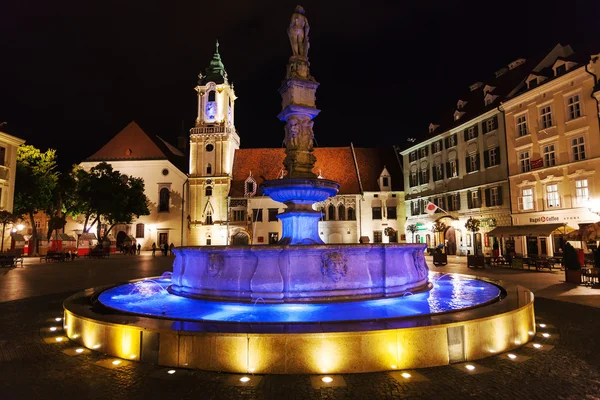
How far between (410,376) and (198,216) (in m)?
45.8

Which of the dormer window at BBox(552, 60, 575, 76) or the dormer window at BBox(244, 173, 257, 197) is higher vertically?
the dormer window at BBox(552, 60, 575, 76)

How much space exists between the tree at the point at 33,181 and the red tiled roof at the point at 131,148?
34.3ft

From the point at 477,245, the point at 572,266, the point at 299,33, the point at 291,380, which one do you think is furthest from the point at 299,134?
the point at 477,245

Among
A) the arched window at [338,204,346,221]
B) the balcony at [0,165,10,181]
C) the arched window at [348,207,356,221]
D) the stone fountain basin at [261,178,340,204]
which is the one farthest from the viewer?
the arched window at [338,204,346,221]

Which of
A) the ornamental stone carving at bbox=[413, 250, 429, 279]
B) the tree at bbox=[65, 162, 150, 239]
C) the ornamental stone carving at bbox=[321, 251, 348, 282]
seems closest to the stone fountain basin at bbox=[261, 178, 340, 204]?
the ornamental stone carving at bbox=[321, 251, 348, 282]

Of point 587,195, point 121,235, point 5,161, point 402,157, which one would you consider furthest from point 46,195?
point 587,195

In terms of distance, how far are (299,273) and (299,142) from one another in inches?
199

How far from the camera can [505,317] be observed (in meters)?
5.93

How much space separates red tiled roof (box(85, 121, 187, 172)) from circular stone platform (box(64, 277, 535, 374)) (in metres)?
49.1

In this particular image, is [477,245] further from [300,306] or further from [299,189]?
[300,306]

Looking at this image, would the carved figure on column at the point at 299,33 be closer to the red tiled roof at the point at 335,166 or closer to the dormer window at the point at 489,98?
the dormer window at the point at 489,98

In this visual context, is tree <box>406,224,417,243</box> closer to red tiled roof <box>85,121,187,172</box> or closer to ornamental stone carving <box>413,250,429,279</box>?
ornamental stone carving <box>413,250,429,279</box>

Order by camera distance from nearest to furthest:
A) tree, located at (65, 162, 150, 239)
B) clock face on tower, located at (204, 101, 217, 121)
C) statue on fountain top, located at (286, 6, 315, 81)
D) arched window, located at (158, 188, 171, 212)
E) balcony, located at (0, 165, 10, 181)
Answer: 1. statue on fountain top, located at (286, 6, 315, 81)
2. balcony, located at (0, 165, 10, 181)
3. tree, located at (65, 162, 150, 239)
4. arched window, located at (158, 188, 171, 212)
5. clock face on tower, located at (204, 101, 217, 121)

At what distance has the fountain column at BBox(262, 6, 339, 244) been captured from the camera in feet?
36.0
